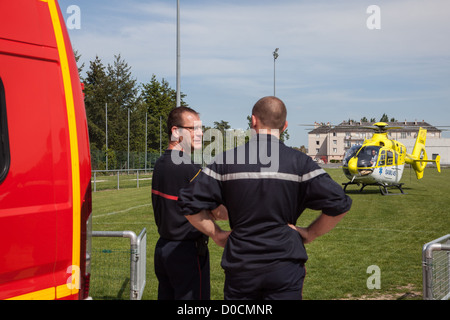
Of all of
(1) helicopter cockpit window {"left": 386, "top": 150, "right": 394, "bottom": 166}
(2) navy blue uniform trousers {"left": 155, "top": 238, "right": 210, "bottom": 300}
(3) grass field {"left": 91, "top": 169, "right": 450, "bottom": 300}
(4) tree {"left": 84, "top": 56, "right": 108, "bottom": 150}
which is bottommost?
(3) grass field {"left": 91, "top": 169, "right": 450, "bottom": 300}

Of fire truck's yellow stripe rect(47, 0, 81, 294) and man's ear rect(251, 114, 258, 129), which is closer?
fire truck's yellow stripe rect(47, 0, 81, 294)

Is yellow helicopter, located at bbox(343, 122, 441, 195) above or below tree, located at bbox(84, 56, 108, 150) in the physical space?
below

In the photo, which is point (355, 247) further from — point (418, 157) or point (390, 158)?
point (418, 157)

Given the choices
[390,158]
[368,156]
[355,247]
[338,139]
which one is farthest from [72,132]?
[338,139]

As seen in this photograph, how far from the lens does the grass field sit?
682cm

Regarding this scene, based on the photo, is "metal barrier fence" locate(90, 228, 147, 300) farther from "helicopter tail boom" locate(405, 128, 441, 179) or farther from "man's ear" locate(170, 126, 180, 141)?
"helicopter tail boom" locate(405, 128, 441, 179)

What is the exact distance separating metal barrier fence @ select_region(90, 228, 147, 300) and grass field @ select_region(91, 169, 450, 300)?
72 millimetres

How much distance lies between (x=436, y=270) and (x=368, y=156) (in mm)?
21352

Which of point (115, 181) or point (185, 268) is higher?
point (185, 268)

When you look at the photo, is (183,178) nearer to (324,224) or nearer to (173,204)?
(173,204)

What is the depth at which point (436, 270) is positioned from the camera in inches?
176

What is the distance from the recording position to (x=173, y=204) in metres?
3.68

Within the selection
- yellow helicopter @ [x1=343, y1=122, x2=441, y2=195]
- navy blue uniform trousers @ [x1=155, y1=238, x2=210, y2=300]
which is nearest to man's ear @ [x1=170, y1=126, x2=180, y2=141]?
navy blue uniform trousers @ [x1=155, y1=238, x2=210, y2=300]

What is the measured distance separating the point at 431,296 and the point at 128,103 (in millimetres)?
56662
